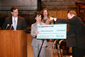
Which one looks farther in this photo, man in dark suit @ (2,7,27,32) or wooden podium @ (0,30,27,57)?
man in dark suit @ (2,7,27,32)

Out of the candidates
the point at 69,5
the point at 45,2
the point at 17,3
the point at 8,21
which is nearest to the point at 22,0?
the point at 17,3

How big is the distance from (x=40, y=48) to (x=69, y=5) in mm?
5048

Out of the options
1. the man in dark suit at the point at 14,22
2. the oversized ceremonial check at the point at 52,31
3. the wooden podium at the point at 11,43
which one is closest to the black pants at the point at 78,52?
the oversized ceremonial check at the point at 52,31

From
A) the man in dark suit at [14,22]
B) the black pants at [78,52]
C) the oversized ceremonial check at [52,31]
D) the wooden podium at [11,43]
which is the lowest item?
the black pants at [78,52]

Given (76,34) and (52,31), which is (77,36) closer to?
(76,34)

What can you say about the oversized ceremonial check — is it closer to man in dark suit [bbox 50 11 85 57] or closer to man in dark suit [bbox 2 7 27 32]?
man in dark suit [bbox 50 11 85 57]

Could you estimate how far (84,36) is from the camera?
2.20m

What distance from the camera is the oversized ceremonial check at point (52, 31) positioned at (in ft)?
7.06

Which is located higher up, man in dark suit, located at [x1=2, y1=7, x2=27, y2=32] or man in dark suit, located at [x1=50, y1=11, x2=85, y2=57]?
man in dark suit, located at [x1=2, y1=7, x2=27, y2=32]

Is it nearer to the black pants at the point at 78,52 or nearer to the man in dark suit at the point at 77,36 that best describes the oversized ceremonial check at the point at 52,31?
the man in dark suit at the point at 77,36

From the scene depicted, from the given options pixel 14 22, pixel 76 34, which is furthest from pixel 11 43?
pixel 76 34

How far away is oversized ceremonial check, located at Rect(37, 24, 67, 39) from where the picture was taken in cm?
215

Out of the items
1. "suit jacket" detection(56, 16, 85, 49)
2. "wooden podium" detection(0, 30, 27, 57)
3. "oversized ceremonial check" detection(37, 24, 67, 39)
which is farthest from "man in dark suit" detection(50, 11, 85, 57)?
"wooden podium" detection(0, 30, 27, 57)

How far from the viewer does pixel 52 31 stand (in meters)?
2.16
